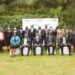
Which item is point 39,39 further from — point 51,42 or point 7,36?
point 7,36

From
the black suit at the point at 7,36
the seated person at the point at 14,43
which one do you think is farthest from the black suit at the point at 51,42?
the black suit at the point at 7,36

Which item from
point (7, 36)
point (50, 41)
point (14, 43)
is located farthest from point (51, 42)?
point (7, 36)
